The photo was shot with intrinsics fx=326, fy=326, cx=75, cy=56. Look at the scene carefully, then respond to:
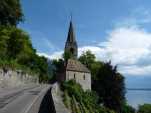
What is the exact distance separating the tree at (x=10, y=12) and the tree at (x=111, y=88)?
36.5 meters

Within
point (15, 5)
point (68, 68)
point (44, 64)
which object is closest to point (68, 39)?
point (44, 64)

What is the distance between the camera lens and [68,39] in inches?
5094

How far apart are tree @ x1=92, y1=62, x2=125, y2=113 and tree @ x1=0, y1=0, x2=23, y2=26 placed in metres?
36.5

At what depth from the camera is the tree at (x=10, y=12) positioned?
132ft

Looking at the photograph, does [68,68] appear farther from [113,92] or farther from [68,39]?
[68,39]

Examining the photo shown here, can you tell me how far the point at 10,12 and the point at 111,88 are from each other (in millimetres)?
38936

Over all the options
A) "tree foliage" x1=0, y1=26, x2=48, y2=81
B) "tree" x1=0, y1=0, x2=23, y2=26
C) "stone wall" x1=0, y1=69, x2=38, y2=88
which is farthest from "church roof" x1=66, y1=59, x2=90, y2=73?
"tree" x1=0, y1=0, x2=23, y2=26

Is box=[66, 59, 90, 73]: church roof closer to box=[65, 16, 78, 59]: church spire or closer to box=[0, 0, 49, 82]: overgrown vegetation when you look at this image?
box=[0, 0, 49, 82]: overgrown vegetation

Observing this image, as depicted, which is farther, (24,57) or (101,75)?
(24,57)

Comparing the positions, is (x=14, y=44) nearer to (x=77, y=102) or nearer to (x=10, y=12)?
(x=77, y=102)

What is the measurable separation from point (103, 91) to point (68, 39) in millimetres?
55572

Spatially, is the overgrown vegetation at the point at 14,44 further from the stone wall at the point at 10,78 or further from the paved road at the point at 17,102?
the paved road at the point at 17,102

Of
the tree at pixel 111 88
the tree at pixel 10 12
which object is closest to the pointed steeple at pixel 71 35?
the tree at pixel 111 88

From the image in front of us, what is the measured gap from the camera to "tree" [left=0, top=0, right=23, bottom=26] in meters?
40.3
